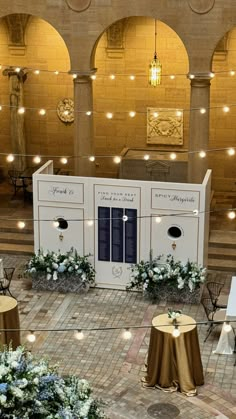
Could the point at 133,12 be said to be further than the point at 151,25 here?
No

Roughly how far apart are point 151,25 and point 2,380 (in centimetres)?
1414

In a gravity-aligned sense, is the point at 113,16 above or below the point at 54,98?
above

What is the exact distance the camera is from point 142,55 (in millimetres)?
22453

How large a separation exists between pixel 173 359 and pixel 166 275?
3429 mm

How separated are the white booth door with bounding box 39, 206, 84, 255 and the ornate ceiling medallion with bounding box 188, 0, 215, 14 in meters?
5.05

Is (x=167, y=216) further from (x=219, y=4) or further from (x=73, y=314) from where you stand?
(x=219, y=4)

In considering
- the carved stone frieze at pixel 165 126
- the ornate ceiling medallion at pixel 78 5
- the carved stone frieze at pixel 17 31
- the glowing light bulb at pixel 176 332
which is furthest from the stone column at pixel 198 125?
the glowing light bulb at pixel 176 332

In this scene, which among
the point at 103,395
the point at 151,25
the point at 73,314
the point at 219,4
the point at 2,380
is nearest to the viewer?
the point at 2,380

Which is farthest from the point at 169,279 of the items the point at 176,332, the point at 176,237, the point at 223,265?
the point at 176,332

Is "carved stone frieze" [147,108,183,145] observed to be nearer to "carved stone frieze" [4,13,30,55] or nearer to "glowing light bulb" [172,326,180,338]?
"carved stone frieze" [4,13,30,55]

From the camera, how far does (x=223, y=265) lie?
1888 cm

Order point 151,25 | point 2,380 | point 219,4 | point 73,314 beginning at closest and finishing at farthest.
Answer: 1. point 2,380
2. point 73,314
3. point 219,4
4. point 151,25

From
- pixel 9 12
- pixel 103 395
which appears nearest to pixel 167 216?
pixel 103 395

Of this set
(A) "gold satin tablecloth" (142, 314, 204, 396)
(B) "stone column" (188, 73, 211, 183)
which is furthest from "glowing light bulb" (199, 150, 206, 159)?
(A) "gold satin tablecloth" (142, 314, 204, 396)
